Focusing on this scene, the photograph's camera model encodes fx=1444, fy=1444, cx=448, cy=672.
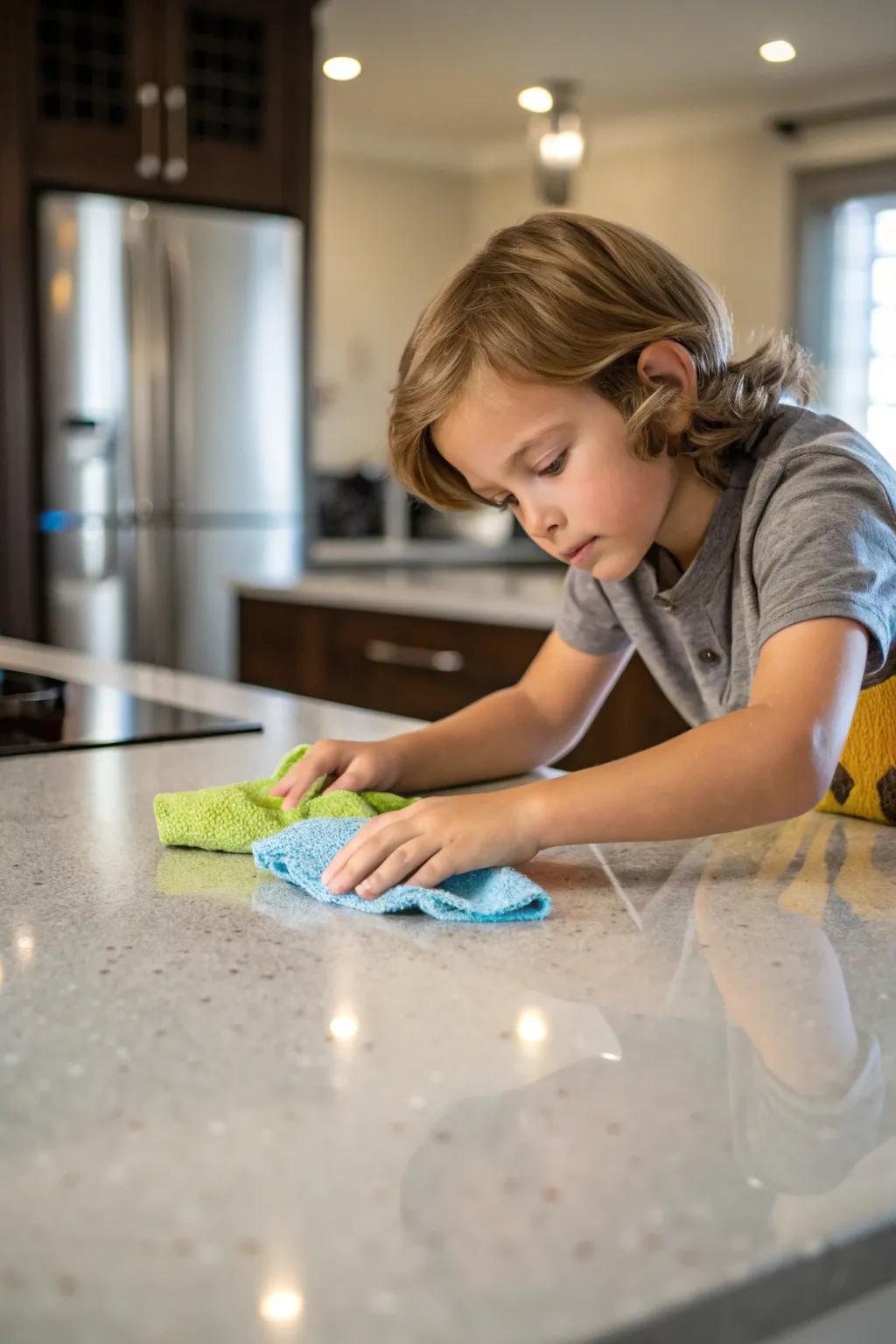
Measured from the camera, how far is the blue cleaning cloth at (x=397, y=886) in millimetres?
805

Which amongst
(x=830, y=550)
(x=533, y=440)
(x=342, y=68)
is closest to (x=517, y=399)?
(x=533, y=440)

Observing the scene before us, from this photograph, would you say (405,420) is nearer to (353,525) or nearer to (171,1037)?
(171,1037)

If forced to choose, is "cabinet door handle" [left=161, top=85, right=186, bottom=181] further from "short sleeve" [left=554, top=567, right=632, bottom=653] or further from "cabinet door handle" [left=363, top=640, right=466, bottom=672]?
"short sleeve" [left=554, top=567, right=632, bottom=653]

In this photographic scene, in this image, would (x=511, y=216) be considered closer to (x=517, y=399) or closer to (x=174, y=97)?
(x=174, y=97)

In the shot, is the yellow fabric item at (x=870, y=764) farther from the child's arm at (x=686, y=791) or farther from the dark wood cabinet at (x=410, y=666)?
the dark wood cabinet at (x=410, y=666)

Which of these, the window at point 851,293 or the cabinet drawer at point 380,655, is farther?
the window at point 851,293

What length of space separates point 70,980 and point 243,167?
11.7 ft

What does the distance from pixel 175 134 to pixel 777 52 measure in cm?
209

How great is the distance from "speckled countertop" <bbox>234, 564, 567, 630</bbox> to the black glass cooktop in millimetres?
1023

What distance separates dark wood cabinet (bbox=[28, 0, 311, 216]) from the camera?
3621 mm

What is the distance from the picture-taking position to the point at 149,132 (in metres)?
3.76

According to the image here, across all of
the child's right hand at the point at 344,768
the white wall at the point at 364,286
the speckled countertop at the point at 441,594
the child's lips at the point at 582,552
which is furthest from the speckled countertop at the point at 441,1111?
the white wall at the point at 364,286

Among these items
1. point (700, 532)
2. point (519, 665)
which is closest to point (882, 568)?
point (700, 532)

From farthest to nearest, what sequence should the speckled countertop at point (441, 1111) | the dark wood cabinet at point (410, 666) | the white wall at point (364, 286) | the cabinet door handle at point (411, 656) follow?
the white wall at point (364, 286) → the cabinet door handle at point (411, 656) → the dark wood cabinet at point (410, 666) → the speckled countertop at point (441, 1111)
